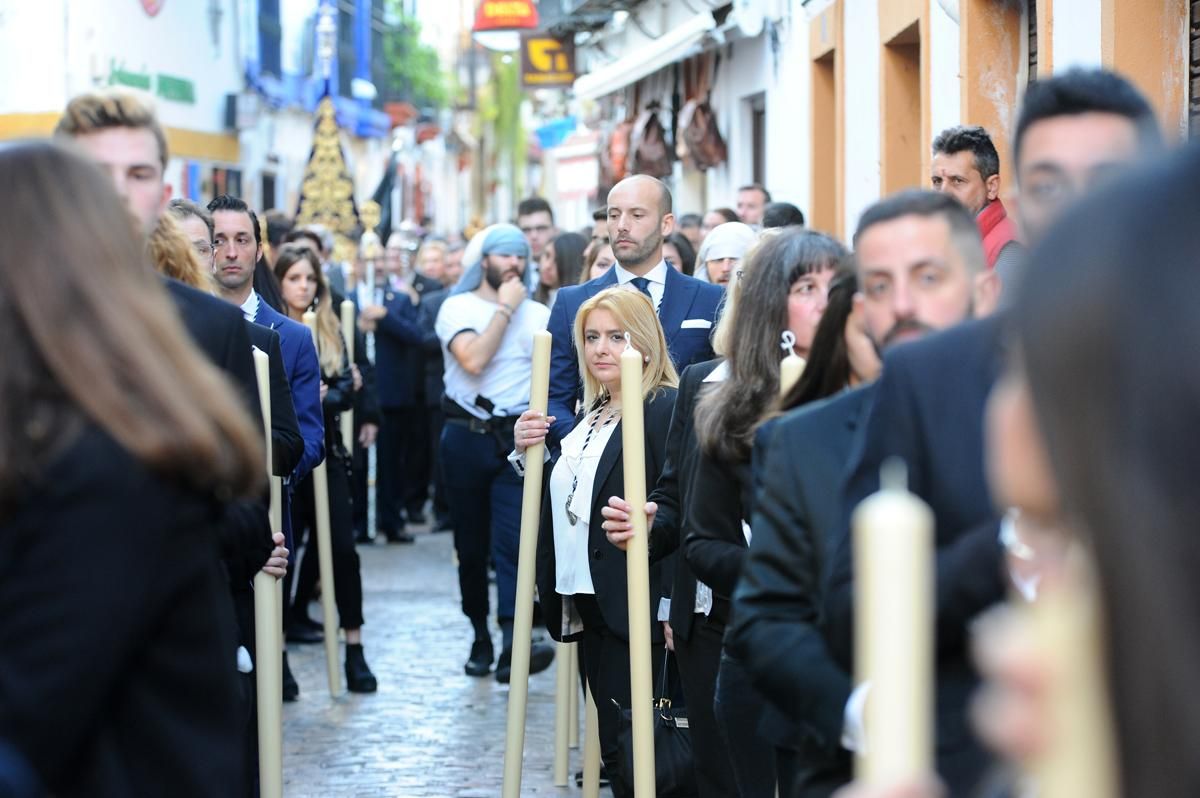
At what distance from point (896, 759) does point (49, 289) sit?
1.47 m

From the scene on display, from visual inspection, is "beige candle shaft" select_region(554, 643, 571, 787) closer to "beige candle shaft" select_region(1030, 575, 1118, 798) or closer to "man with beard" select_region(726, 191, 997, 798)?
"man with beard" select_region(726, 191, 997, 798)

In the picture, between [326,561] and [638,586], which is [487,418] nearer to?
[326,561]

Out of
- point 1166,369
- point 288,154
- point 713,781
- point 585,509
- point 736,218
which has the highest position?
point 288,154

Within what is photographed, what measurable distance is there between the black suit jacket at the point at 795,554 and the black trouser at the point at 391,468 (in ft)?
37.5

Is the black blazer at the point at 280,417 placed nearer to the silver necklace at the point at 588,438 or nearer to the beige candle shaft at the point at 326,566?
the silver necklace at the point at 588,438

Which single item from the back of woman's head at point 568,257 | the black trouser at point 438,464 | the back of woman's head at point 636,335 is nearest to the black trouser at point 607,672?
the back of woman's head at point 636,335

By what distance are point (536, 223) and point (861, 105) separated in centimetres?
300

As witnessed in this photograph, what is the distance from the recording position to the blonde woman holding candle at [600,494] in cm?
589

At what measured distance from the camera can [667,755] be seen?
5.42 meters

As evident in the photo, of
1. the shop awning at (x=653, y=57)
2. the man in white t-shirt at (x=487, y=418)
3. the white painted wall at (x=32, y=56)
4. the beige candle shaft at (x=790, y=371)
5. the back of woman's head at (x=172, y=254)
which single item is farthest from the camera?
the white painted wall at (x=32, y=56)

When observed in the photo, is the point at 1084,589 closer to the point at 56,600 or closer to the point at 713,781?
the point at 56,600

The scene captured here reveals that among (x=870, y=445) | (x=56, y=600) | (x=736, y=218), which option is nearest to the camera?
(x=56, y=600)

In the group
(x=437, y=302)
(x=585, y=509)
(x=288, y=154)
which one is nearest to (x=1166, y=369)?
(x=585, y=509)

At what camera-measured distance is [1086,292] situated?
4.06 feet
